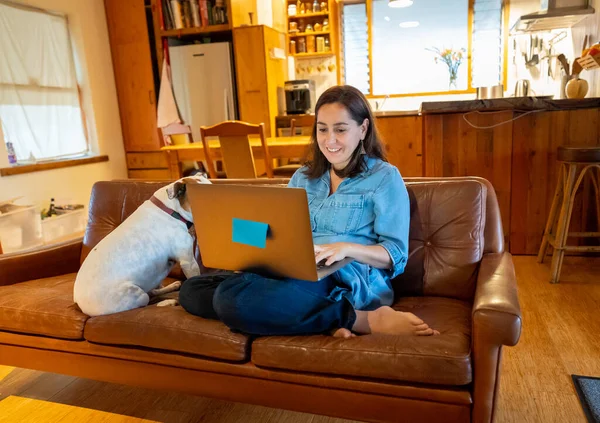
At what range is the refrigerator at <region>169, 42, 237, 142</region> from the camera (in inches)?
203

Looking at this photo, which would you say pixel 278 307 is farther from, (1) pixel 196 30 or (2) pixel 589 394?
(1) pixel 196 30

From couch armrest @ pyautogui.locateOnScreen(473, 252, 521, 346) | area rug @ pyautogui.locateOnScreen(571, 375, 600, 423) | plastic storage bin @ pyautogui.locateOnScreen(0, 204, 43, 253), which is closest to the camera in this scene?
couch armrest @ pyautogui.locateOnScreen(473, 252, 521, 346)

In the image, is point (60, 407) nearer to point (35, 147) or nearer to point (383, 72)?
point (35, 147)

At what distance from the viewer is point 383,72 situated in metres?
6.15

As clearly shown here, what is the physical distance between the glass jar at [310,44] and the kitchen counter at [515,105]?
339 cm

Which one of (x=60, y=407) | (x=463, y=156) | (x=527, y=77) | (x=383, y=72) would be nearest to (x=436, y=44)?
(x=383, y=72)

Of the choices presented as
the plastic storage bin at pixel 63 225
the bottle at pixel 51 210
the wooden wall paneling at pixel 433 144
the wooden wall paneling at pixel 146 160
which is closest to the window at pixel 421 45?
the wooden wall paneling at pixel 146 160

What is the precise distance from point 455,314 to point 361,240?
37 cm

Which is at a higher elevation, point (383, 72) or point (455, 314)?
point (383, 72)

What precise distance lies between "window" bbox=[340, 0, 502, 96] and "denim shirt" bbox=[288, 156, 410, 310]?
481 centimetres

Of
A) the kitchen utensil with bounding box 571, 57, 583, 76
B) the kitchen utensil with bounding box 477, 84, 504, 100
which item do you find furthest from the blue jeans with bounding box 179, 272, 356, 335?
the kitchen utensil with bounding box 477, 84, 504, 100

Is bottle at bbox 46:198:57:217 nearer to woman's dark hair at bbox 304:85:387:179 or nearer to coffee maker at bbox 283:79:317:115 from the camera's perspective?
coffee maker at bbox 283:79:317:115

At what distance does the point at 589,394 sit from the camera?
1.64 m

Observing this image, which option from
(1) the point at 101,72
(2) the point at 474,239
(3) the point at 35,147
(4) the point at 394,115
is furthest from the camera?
(1) the point at 101,72
